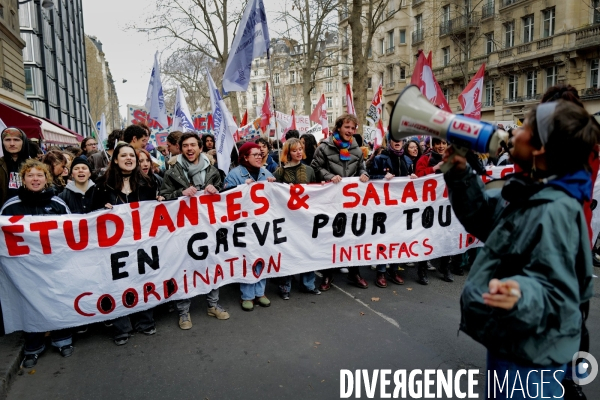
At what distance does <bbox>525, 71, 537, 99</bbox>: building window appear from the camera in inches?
1148

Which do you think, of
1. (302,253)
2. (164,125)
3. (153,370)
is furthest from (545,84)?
(153,370)

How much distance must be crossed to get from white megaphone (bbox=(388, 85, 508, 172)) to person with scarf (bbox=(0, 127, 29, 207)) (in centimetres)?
438

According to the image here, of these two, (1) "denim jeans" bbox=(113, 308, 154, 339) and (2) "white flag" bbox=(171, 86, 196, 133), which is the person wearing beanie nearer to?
(1) "denim jeans" bbox=(113, 308, 154, 339)

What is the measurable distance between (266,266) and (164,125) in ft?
17.7

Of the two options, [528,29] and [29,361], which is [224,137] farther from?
Answer: [528,29]

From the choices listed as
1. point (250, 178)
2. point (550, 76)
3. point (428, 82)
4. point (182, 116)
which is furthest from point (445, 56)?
point (250, 178)

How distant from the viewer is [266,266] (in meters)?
5.00

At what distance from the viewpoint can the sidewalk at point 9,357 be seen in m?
3.32

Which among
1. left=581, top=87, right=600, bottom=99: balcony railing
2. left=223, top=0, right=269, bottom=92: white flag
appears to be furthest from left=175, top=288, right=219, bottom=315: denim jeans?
left=581, top=87, right=600, bottom=99: balcony railing

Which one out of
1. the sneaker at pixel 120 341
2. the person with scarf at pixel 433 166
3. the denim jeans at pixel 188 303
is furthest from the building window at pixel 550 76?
the sneaker at pixel 120 341

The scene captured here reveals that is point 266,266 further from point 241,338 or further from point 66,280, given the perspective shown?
point 66,280

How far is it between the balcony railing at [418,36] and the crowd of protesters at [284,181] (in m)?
36.9

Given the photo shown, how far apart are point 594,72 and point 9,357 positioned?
3082 centimetres

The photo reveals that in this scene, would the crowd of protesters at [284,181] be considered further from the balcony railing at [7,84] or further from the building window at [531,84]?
the building window at [531,84]
